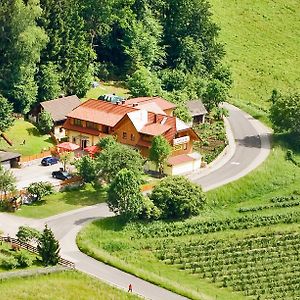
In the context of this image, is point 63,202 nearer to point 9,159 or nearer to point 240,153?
point 9,159

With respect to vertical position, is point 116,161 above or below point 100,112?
below

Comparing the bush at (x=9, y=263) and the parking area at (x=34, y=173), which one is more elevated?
the parking area at (x=34, y=173)

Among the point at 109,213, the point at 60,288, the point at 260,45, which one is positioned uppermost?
the point at 260,45

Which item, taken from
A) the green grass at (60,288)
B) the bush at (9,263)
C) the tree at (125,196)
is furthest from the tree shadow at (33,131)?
the green grass at (60,288)

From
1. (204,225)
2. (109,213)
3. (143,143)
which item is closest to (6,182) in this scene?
(109,213)

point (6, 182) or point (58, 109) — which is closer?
point (6, 182)

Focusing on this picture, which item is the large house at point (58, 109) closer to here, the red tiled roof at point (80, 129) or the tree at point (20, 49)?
the tree at point (20, 49)

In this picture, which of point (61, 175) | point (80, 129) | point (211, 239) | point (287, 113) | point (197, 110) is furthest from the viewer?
point (197, 110)

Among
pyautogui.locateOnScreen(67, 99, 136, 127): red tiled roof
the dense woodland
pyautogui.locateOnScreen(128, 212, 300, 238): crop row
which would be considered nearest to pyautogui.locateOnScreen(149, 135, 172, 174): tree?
pyautogui.locateOnScreen(67, 99, 136, 127): red tiled roof
